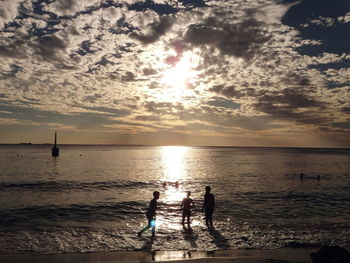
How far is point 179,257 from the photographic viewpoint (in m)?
11.9

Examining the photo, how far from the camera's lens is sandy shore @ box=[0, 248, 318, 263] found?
37.0ft

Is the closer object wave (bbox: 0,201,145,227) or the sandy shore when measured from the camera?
the sandy shore

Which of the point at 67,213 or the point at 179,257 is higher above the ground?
the point at 179,257

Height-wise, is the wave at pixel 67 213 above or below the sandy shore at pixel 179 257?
below

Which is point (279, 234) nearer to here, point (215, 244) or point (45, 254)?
point (215, 244)

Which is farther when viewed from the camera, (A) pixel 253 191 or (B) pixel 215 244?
(A) pixel 253 191

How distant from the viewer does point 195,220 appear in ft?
63.7

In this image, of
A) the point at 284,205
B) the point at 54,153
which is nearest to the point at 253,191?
the point at 284,205

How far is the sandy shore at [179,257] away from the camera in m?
11.3

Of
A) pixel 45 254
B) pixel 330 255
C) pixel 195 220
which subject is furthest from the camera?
pixel 195 220

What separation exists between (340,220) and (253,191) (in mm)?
15372

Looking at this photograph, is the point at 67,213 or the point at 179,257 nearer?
the point at 179,257

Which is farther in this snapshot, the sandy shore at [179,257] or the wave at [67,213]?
the wave at [67,213]

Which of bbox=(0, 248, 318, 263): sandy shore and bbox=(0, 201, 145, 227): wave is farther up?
bbox=(0, 248, 318, 263): sandy shore
